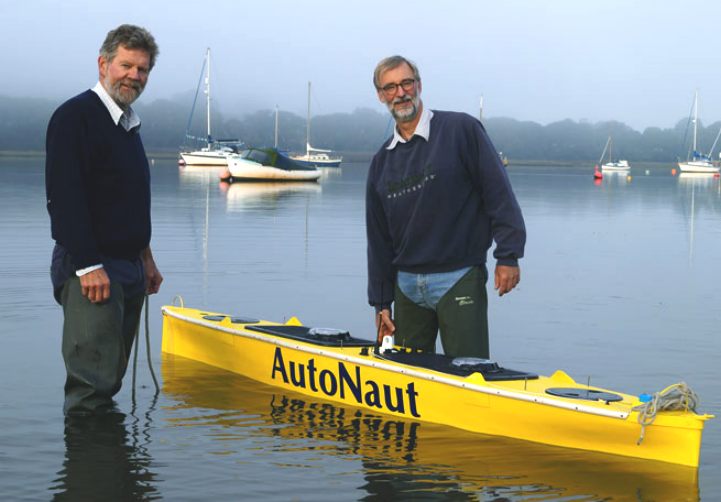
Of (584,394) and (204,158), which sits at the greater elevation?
(204,158)

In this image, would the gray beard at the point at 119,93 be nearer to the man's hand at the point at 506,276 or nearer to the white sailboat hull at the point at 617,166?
the man's hand at the point at 506,276

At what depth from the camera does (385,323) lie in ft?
22.9

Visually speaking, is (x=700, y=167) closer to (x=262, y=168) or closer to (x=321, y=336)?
(x=262, y=168)

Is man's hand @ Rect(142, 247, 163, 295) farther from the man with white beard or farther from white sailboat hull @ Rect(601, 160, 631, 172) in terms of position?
white sailboat hull @ Rect(601, 160, 631, 172)

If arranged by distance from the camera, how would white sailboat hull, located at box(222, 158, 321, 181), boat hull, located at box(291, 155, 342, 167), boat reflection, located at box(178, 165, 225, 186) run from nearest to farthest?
white sailboat hull, located at box(222, 158, 321, 181)
boat reflection, located at box(178, 165, 225, 186)
boat hull, located at box(291, 155, 342, 167)

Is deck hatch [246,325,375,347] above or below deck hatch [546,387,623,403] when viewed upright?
above

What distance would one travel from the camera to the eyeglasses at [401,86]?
20.2 ft

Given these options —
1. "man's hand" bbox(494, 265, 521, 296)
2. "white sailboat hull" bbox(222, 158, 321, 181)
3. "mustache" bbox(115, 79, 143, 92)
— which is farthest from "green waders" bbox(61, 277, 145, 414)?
"white sailboat hull" bbox(222, 158, 321, 181)

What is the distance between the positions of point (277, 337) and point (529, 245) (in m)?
14.2

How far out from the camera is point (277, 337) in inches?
328

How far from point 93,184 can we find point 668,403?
357 centimetres

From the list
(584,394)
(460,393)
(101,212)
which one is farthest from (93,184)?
(584,394)

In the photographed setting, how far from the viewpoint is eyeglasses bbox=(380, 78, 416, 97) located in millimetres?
6164

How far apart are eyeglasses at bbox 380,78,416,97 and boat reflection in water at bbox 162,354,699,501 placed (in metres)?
2.30
